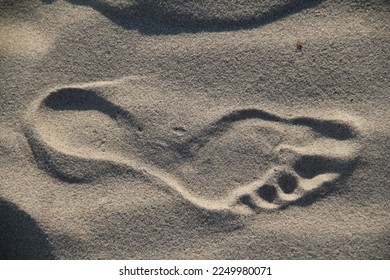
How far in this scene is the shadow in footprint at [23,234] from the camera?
1.41 m

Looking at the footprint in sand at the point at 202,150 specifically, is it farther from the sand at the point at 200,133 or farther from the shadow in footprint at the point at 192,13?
the shadow in footprint at the point at 192,13

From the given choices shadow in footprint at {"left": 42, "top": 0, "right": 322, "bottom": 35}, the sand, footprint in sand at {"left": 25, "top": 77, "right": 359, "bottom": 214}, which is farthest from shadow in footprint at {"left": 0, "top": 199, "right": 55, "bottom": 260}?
shadow in footprint at {"left": 42, "top": 0, "right": 322, "bottom": 35}

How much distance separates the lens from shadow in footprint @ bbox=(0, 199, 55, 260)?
1.41 metres

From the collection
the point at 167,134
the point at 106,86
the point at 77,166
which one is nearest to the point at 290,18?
the point at 167,134

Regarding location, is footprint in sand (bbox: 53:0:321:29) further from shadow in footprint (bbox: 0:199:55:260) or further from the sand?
shadow in footprint (bbox: 0:199:55:260)

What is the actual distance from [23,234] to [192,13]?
1.10 m

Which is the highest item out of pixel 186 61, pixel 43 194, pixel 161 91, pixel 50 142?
pixel 186 61

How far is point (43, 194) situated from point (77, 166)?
0.17m

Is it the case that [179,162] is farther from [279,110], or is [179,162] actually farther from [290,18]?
[290,18]

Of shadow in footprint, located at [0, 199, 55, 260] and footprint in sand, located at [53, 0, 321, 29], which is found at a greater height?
footprint in sand, located at [53, 0, 321, 29]

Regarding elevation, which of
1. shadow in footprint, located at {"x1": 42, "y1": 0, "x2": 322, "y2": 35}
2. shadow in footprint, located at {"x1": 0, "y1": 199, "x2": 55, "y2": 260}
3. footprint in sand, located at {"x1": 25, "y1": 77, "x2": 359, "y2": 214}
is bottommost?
shadow in footprint, located at {"x1": 0, "y1": 199, "x2": 55, "y2": 260}

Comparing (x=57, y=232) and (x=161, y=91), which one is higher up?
(x=161, y=91)

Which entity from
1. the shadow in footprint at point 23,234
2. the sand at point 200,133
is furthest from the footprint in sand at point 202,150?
the shadow in footprint at point 23,234

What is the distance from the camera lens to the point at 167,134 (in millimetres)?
1444
